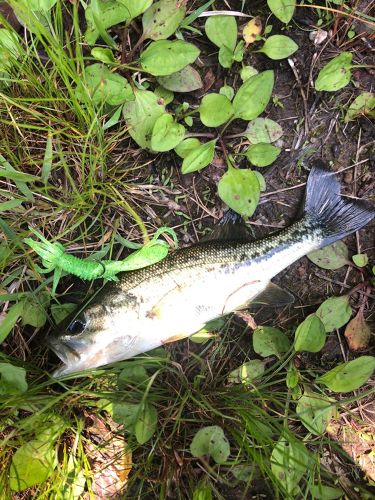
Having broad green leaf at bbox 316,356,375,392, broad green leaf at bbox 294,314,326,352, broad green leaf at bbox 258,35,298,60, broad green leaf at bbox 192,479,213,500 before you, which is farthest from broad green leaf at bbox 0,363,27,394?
broad green leaf at bbox 258,35,298,60

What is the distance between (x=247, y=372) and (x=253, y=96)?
1720mm

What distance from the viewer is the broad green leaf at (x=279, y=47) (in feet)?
8.95

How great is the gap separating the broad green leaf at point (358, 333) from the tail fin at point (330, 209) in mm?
568

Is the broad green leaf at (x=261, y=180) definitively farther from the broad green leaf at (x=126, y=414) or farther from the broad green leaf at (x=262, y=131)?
the broad green leaf at (x=126, y=414)

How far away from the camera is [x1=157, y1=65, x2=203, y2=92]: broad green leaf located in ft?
8.89

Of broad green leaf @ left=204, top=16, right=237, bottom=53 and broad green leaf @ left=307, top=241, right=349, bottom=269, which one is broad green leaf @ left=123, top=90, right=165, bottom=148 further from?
broad green leaf @ left=307, top=241, right=349, bottom=269

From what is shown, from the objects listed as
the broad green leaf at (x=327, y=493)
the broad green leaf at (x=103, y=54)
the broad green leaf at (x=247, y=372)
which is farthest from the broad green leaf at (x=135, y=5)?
the broad green leaf at (x=327, y=493)

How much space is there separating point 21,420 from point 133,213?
1.36 metres

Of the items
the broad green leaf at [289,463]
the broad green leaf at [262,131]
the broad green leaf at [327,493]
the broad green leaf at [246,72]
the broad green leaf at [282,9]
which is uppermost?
the broad green leaf at [282,9]

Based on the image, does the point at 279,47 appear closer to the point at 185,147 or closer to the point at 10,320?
the point at 185,147

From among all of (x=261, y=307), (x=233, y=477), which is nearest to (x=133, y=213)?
(x=261, y=307)

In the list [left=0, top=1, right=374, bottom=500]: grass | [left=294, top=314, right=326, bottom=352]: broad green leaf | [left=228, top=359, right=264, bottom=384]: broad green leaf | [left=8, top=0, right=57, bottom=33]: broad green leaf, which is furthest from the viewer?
[left=228, top=359, right=264, bottom=384]: broad green leaf

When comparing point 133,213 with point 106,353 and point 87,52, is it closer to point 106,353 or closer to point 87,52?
point 106,353

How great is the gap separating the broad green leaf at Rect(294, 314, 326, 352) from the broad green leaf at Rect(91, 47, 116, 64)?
6.40 feet
